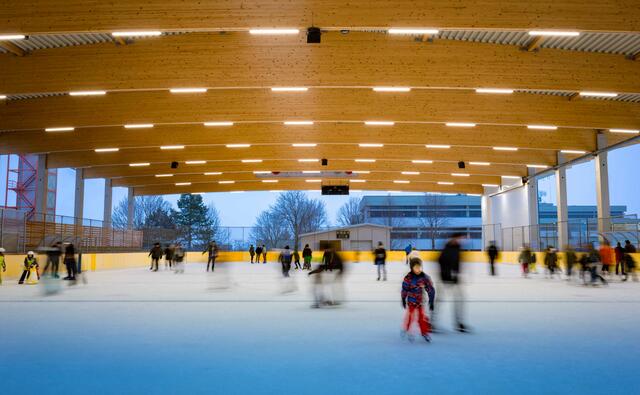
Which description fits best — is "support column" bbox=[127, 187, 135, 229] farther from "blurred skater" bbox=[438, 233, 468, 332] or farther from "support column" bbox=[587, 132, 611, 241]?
"blurred skater" bbox=[438, 233, 468, 332]

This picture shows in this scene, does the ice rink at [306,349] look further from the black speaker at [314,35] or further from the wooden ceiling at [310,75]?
the wooden ceiling at [310,75]

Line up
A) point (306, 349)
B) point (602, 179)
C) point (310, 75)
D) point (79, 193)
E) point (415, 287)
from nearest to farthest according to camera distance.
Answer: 1. point (306, 349)
2. point (415, 287)
3. point (310, 75)
4. point (602, 179)
5. point (79, 193)

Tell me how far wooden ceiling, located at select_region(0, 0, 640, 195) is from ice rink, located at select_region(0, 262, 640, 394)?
7.20 m

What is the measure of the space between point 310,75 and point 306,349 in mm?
11432

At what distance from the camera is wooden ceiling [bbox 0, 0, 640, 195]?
A: 41.6 feet

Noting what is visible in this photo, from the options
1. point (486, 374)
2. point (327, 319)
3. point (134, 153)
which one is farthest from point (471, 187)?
point (486, 374)

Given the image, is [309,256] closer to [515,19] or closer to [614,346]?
[515,19]

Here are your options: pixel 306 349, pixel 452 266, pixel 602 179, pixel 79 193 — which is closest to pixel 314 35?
pixel 452 266

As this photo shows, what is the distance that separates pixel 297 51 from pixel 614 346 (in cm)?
1230

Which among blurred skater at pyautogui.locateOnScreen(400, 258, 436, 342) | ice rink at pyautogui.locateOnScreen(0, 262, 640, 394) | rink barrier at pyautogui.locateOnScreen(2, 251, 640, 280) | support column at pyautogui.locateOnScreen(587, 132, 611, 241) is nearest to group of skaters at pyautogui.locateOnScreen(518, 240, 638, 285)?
rink barrier at pyautogui.locateOnScreen(2, 251, 640, 280)

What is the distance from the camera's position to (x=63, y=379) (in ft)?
15.8

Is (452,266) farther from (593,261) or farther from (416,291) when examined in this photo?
(593,261)

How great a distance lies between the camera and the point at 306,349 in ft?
20.5

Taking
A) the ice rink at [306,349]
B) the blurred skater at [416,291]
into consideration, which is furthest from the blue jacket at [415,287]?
the ice rink at [306,349]
